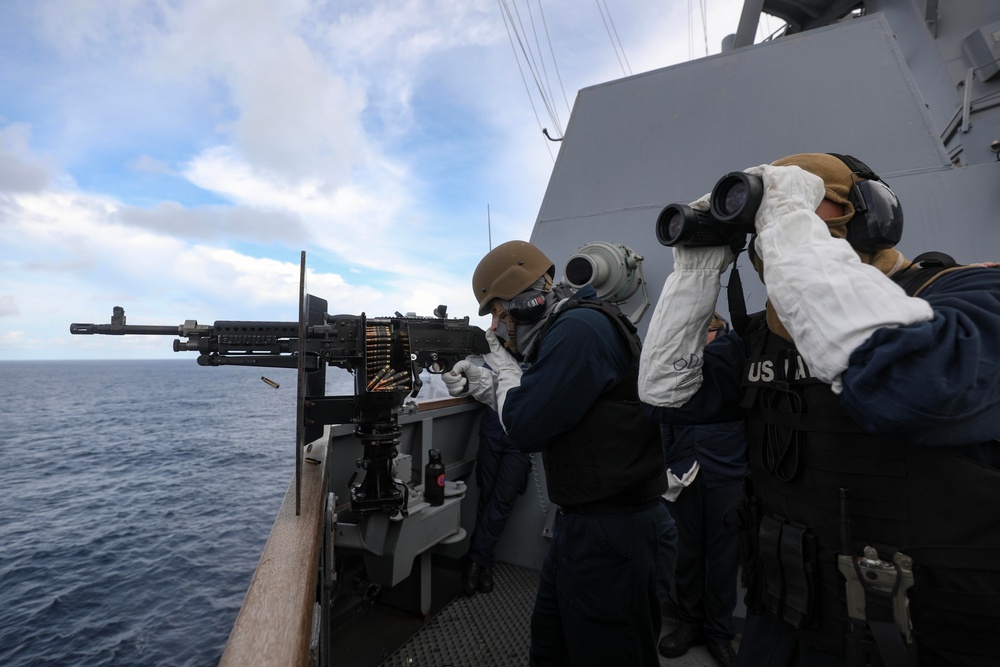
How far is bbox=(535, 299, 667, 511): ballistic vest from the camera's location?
1.76 m

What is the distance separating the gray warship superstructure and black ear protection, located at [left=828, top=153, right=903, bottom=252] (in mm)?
1750

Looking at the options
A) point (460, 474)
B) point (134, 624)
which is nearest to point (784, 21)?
point (460, 474)

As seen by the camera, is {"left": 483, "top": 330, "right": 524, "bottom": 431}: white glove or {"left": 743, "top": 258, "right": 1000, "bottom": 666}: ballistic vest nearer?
{"left": 743, "top": 258, "right": 1000, "bottom": 666}: ballistic vest

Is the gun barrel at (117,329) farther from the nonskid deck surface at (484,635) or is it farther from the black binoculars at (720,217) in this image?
the black binoculars at (720,217)

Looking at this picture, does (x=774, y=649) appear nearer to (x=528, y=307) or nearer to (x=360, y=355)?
(x=528, y=307)

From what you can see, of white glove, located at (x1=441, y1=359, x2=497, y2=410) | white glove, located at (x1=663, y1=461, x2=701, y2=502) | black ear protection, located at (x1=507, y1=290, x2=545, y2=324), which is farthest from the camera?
white glove, located at (x1=441, y1=359, x2=497, y2=410)

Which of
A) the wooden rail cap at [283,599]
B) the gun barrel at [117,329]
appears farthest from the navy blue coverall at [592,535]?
the gun barrel at [117,329]

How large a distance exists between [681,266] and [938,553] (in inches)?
30.5

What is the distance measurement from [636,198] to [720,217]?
2.78 m

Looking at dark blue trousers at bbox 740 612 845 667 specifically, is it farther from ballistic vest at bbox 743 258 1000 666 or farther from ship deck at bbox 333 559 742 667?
ship deck at bbox 333 559 742 667

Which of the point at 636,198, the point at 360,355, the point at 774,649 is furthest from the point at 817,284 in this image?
the point at 636,198

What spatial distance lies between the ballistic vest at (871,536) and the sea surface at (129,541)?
9.13 ft

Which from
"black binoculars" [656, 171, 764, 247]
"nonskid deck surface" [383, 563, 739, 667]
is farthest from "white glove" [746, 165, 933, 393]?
"nonskid deck surface" [383, 563, 739, 667]

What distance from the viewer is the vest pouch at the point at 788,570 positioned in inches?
44.8
